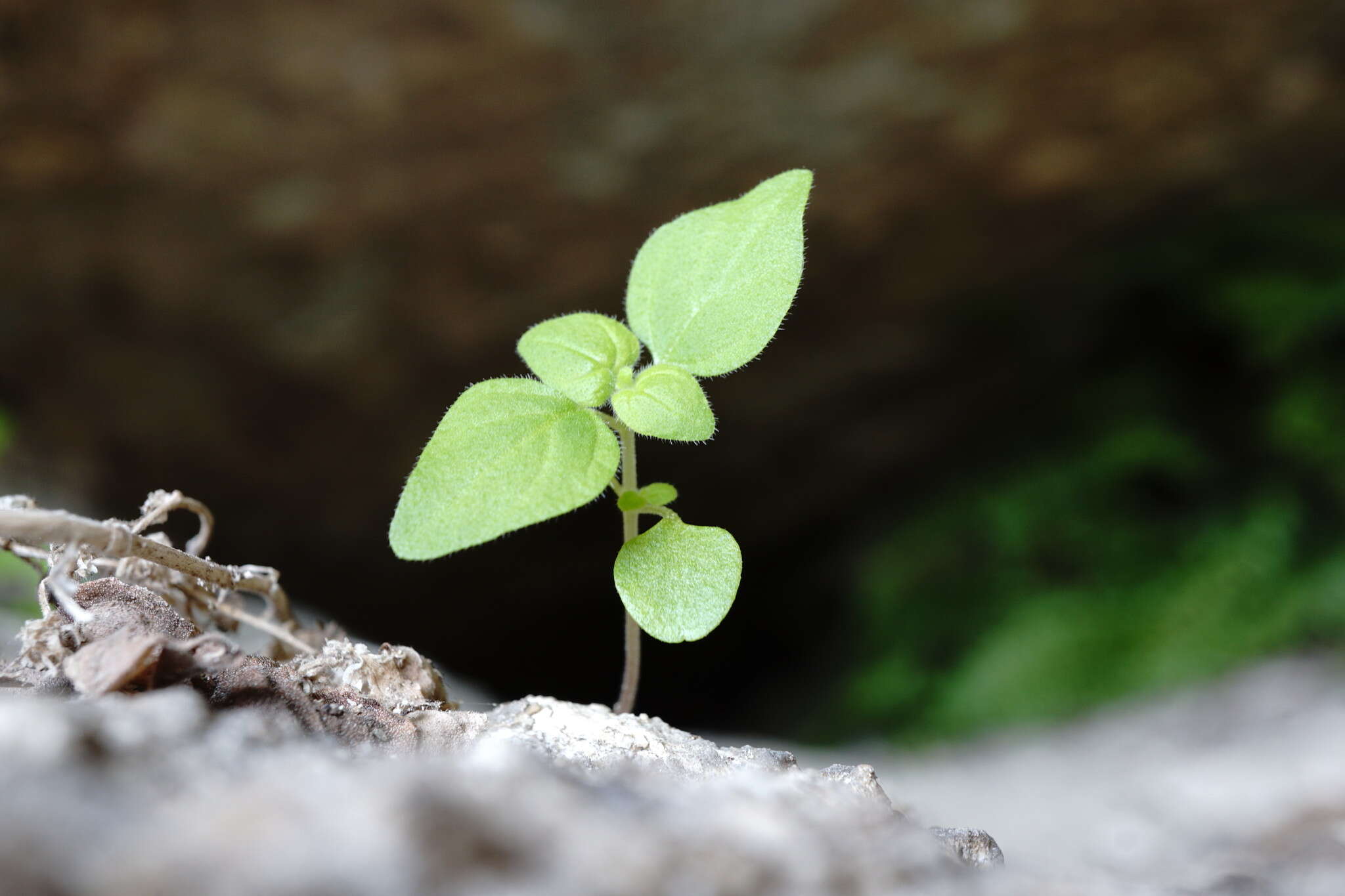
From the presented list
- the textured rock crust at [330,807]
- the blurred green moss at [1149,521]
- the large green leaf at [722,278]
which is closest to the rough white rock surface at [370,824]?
the textured rock crust at [330,807]

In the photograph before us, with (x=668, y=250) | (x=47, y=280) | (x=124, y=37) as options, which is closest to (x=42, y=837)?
(x=668, y=250)

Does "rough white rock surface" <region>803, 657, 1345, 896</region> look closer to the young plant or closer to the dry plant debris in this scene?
the young plant

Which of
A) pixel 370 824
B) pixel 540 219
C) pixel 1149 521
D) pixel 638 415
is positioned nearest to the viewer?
pixel 370 824

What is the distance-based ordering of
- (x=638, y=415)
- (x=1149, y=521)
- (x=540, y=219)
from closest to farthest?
(x=638, y=415), (x=540, y=219), (x=1149, y=521)

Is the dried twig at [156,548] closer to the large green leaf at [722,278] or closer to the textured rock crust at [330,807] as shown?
the textured rock crust at [330,807]

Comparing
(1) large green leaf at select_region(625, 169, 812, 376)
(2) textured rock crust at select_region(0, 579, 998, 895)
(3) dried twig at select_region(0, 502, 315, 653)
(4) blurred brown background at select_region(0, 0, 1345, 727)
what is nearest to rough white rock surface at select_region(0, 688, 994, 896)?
(2) textured rock crust at select_region(0, 579, 998, 895)

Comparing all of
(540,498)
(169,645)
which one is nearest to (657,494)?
(540,498)

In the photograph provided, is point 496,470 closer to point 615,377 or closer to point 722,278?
point 615,377

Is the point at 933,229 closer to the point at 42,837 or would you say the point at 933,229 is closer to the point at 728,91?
the point at 728,91
